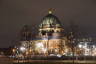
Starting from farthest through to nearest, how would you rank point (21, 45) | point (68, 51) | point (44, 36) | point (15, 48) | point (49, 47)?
1. point (44, 36)
2. point (49, 47)
3. point (21, 45)
4. point (15, 48)
5. point (68, 51)

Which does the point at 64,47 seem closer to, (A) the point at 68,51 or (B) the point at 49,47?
(A) the point at 68,51

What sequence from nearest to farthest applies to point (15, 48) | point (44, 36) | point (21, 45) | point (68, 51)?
point (68, 51)
point (15, 48)
point (21, 45)
point (44, 36)

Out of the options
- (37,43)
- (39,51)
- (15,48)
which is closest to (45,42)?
(37,43)

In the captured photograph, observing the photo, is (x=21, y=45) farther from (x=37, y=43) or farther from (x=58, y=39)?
(x=58, y=39)

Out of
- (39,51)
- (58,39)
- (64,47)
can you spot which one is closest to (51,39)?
(58,39)

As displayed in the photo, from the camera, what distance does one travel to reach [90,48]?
163 m

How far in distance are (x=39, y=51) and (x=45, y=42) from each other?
66.0ft

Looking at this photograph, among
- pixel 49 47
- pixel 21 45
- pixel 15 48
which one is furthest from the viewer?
pixel 49 47

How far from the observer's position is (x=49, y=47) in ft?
597

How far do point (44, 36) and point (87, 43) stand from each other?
37177 millimetres

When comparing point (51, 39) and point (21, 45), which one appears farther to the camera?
point (51, 39)

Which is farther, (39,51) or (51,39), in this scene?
(51,39)

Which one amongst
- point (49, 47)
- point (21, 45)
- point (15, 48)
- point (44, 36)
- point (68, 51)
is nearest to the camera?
point (68, 51)

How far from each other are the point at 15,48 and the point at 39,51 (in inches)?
613
